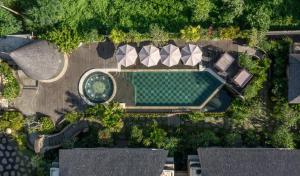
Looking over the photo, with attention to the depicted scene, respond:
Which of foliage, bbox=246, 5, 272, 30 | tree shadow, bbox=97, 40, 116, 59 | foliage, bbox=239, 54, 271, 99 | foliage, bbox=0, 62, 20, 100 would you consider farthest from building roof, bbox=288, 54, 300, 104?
foliage, bbox=0, 62, 20, 100

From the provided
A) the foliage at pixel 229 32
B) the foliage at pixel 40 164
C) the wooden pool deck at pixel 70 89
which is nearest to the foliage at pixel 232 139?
the foliage at pixel 229 32

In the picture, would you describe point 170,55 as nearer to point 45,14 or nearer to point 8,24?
point 45,14

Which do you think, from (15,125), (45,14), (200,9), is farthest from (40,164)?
(200,9)

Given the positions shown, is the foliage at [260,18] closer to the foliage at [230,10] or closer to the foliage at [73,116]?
the foliage at [230,10]

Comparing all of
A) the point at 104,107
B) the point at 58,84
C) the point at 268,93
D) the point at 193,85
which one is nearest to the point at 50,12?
the point at 58,84

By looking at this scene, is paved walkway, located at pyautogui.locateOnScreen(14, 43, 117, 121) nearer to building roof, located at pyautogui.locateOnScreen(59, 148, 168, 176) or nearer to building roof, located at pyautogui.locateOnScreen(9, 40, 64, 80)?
building roof, located at pyautogui.locateOnScreen(9, 40, 64, 80)

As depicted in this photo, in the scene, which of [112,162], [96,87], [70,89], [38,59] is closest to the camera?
[112,162]
